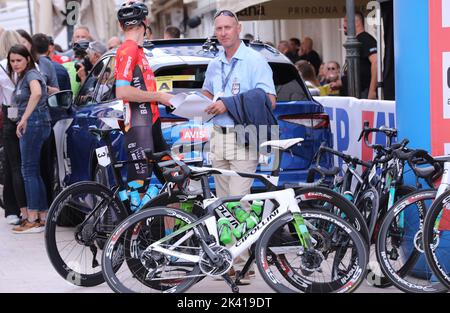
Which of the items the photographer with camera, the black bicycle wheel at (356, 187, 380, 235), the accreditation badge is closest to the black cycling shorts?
the accreditation badge

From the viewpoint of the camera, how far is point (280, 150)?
7.70 metres

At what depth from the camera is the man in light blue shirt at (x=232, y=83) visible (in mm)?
8367

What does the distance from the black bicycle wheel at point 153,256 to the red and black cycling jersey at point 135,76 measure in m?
1.20

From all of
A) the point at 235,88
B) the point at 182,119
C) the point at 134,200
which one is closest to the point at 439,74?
the point at 235,88

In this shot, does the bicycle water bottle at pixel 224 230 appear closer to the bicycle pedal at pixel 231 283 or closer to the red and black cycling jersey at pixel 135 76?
the bicycle pedal at pixel 231 283

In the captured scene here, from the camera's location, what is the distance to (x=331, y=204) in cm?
756

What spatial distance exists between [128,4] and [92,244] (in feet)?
5.65

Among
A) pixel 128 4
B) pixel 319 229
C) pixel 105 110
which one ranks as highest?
pixel 128 4

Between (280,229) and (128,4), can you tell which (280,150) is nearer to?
(280,229)

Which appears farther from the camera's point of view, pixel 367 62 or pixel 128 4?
pixel 367 62

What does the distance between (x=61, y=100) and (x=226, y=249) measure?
3851mm

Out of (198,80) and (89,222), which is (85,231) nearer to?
(89,222)

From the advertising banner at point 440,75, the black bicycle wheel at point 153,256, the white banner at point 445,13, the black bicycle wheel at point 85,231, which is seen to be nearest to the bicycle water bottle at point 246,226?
the black bicycle wheel at point 153,256
